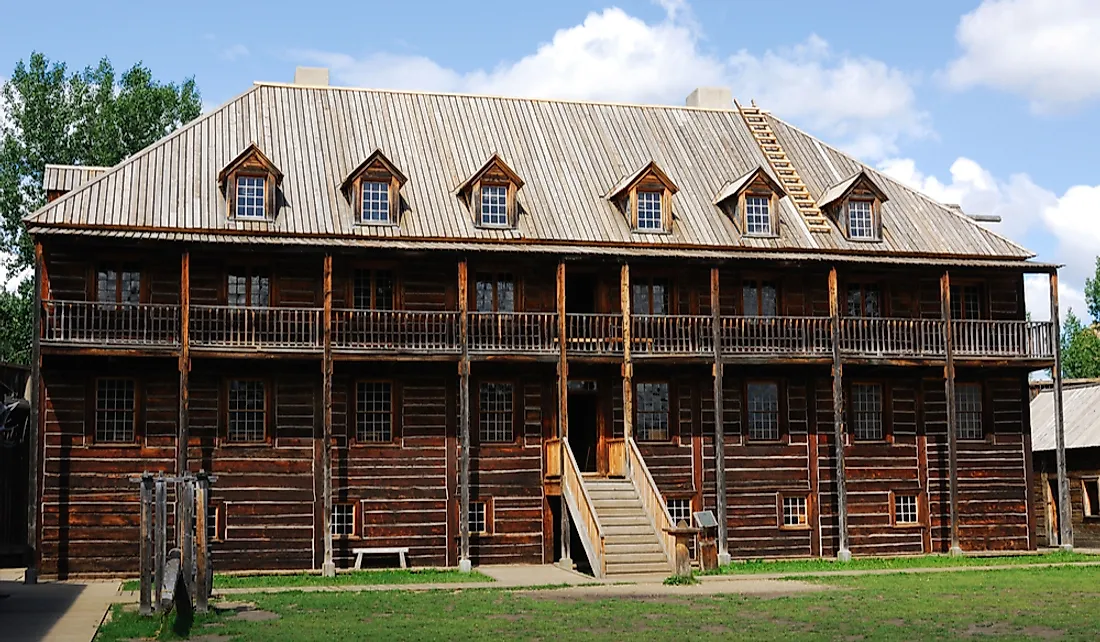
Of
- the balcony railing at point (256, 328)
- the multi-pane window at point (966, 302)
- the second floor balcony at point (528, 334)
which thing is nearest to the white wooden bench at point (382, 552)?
the second floor balcony at point (528, 334)

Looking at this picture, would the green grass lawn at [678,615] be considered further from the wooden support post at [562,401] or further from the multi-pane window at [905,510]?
the multi-pane window at [905,510]

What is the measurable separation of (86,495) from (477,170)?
12.7 meters

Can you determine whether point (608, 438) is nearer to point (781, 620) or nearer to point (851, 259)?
point (851, 259)

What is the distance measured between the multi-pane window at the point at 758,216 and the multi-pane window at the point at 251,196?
41.9ft

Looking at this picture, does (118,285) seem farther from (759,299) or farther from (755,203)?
(755,203)

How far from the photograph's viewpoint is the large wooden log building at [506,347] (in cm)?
3288

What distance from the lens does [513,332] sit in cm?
3431

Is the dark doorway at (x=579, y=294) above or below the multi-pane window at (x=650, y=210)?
below

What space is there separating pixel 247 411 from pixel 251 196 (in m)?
5.33

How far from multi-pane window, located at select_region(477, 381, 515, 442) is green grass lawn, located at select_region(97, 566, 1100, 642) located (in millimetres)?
7980

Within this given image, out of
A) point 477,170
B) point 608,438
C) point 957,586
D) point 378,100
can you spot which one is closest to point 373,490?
point 608,438

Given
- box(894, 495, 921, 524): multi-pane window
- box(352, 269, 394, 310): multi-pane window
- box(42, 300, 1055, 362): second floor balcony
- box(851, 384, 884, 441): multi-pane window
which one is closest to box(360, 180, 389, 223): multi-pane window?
box(352, 269, 394, 310): multi-pane window

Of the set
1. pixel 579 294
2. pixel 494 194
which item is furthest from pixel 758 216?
pixel 494 194

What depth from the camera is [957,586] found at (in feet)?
89.7
